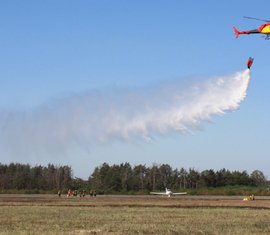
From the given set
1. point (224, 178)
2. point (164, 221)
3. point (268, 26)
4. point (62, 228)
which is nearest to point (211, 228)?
point (164, 221)

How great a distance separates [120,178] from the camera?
154625 millimetres

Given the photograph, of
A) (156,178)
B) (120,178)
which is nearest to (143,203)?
(120,178)

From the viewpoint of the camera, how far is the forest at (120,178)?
15271 cm

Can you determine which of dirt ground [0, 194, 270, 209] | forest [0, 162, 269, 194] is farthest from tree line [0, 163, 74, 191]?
dirt ground [0, 194, 270, 209]

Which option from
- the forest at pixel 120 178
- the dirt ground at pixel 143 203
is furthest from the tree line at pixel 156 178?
the dirt ground at pixel 143 203

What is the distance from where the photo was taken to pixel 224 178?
542 ft

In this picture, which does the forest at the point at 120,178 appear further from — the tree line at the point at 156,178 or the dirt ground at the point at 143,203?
the dirt ground at the point at 143,203

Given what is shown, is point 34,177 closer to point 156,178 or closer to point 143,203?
point 156,178

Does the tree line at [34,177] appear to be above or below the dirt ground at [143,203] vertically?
above

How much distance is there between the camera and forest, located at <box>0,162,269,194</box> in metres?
153

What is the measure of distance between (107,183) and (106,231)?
121m

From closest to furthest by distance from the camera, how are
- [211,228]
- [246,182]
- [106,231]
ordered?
[106,231] < [211,228] < [246,182]

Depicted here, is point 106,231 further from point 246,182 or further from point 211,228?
point 246,182

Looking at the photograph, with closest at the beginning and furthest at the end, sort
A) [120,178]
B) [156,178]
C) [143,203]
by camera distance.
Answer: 1. [143,203]
2. [120,178]
3. [156,178]
